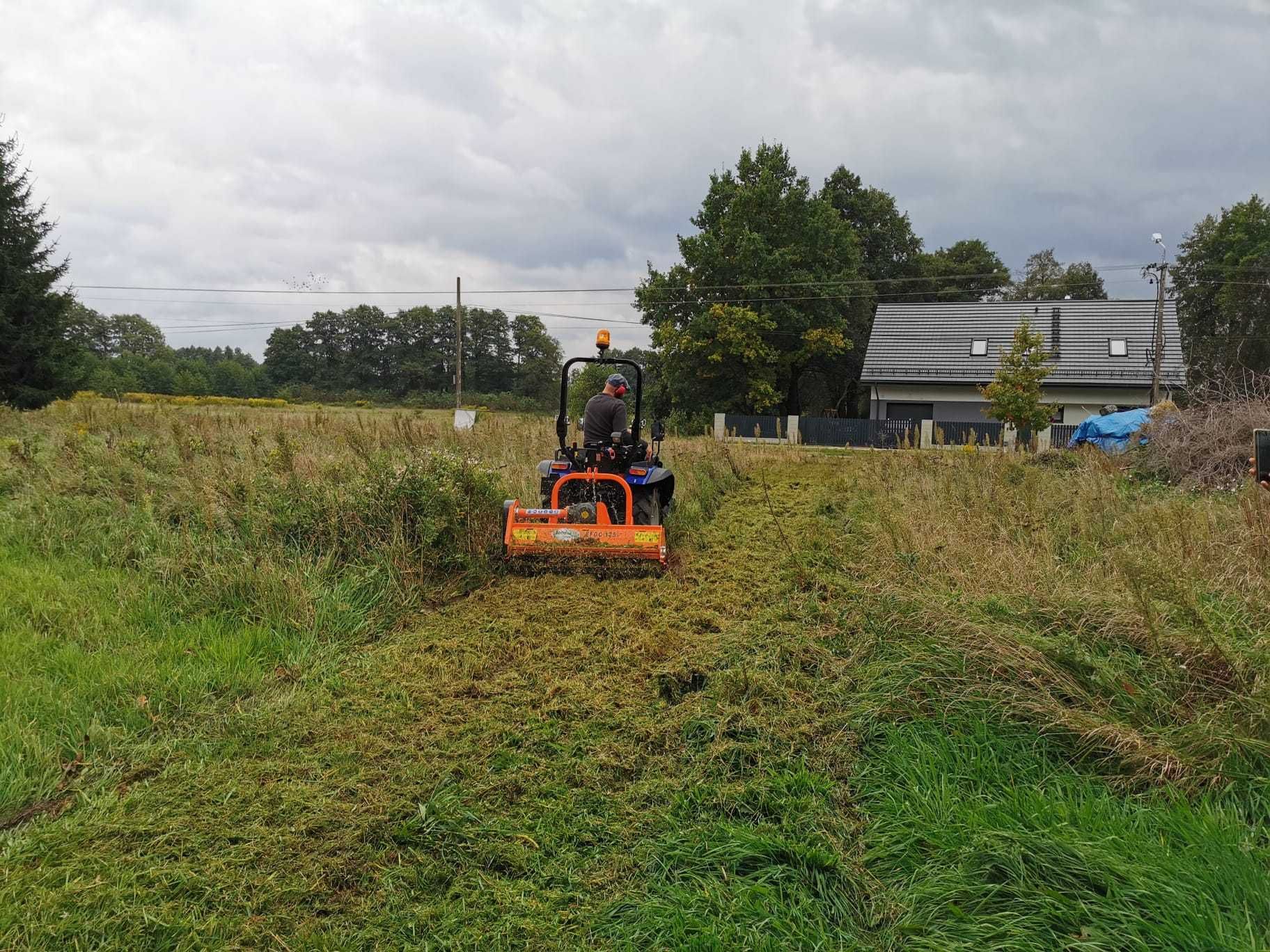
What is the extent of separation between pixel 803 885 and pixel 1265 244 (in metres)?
48.6

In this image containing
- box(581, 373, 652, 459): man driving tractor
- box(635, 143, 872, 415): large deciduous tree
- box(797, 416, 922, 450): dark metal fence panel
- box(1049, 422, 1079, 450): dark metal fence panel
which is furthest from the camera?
box(635, 143, 872, 415): large deciduous tree

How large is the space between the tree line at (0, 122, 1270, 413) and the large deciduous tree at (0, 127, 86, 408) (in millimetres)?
35

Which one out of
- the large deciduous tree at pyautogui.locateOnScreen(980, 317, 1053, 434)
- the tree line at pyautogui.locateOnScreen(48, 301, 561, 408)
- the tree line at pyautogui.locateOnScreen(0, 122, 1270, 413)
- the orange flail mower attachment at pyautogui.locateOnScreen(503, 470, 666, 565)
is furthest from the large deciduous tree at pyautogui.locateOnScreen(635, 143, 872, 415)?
the tree line at pyautogui.locateOnScreen(48, 301, 561, 408)

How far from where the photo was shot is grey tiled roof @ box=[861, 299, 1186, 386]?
2781 cm

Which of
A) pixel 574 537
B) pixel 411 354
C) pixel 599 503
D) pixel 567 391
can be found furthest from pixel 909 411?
pixel 411 354

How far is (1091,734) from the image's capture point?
2.68 m

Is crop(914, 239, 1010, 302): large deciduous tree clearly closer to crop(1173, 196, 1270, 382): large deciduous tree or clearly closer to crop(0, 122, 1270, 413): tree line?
crop(0, 122, 1270, 413): tree line

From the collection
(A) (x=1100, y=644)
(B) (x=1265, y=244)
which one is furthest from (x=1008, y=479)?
(B) (x=1265, y=244)

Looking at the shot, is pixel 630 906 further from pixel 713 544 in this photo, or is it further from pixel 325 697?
pixel 713 544

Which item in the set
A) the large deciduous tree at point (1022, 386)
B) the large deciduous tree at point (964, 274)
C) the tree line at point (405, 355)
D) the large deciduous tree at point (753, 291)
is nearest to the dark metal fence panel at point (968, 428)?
the large deciduous tree at point (1022, 386)

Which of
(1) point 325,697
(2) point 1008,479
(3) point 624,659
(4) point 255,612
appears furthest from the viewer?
(2) point 1008,479

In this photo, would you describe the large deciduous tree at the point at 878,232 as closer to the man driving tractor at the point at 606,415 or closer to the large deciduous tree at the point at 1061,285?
the large deciduous tree at the point at 1061,285

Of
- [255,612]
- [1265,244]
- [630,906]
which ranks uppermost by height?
[1265,244]

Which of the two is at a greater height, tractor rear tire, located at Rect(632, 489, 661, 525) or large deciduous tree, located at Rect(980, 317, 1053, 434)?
large deciduous tree, located at Rect(980, 317, 1053, 434)
